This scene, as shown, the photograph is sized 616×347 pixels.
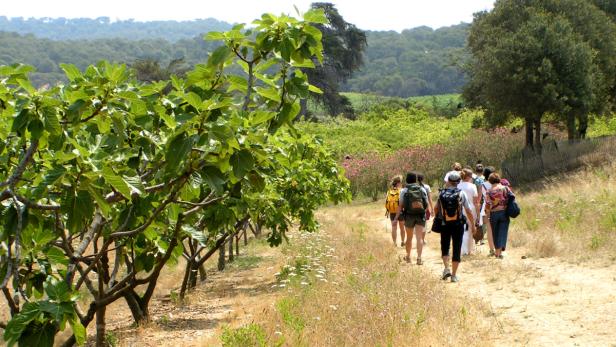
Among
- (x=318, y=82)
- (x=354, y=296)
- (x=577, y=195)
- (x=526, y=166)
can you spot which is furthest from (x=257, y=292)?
(x=318, y=82)

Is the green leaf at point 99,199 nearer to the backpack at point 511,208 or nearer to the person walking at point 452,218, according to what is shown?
the person walking at point 452,218

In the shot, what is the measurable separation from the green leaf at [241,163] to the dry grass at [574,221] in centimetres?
827

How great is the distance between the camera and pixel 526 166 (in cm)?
2555

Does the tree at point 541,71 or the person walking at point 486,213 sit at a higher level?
the tree at point 541,71

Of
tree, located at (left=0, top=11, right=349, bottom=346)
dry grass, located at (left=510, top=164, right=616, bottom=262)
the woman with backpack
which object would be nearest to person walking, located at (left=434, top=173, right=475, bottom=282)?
the woman with backpack

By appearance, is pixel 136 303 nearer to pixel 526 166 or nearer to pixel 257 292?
pixel 257 292

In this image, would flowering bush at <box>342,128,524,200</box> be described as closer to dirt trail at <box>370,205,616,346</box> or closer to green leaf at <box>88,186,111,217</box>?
dirt trail at <box>370,205,616,346</box>

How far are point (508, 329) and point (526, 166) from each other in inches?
766

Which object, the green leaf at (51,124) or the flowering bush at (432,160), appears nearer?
the green leaf at (51,124)

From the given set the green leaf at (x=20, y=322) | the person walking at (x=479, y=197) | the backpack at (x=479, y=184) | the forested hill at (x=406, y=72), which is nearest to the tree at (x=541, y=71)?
the person walking at (x=479, y=197)

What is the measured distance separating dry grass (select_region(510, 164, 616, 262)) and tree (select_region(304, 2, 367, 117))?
3400 centimetres

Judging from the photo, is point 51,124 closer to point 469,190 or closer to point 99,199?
point 99,199

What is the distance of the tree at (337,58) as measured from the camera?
52312 mm

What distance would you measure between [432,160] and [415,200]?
1922 cm
